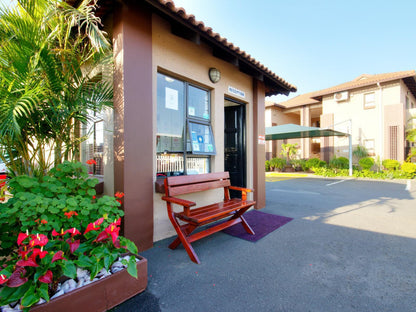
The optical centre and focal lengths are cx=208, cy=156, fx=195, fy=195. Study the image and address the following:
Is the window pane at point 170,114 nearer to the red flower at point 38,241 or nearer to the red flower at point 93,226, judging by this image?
the red flower at point 93,226

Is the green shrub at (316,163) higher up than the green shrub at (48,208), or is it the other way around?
the green shrub at (48,208)

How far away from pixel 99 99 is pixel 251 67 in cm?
312

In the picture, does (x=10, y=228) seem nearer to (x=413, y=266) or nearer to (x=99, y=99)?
(x=99, y=99)

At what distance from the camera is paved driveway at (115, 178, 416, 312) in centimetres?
178

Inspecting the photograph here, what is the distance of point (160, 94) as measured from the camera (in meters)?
3.35

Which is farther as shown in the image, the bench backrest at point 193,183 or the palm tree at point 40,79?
the bench backrest at point 193,183

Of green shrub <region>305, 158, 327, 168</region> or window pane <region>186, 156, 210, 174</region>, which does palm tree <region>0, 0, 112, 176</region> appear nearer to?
window pane <region>186, 156, 210, 174</region>

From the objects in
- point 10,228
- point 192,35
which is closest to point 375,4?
point 192,35

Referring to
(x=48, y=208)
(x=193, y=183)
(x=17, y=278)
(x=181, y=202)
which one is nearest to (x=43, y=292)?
(x=17, y=278)

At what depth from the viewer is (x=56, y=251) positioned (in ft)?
5.22

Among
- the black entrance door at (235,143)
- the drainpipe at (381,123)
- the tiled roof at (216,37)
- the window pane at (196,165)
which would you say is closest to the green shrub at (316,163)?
the drainpipe at (381,123)

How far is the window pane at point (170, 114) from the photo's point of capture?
3361 mm

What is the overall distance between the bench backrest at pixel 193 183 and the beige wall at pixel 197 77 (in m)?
0.44

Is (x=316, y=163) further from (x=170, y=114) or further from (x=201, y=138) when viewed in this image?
(x=170, y=114)
